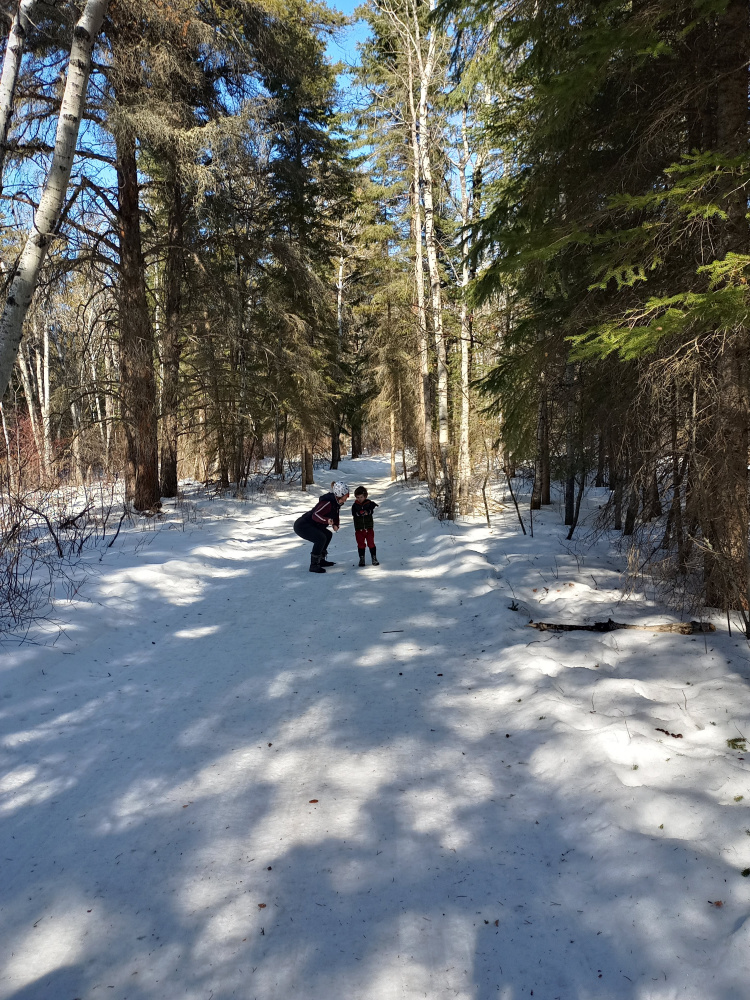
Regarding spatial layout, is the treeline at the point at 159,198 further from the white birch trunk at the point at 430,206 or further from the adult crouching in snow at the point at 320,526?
the adult crouching in snow at the point at 320,526

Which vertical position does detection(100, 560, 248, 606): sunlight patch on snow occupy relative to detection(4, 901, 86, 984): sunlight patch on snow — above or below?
above

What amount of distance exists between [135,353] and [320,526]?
5220mm

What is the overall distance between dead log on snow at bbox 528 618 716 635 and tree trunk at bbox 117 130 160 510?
9074 millimetres

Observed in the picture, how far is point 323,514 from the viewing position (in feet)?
30.8

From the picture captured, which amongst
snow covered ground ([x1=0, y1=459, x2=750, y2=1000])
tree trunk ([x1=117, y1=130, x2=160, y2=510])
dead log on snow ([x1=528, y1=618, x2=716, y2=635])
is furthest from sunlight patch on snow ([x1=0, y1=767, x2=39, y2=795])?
tree trunk ([x1=117, y1=130, x2=160, y2=510])

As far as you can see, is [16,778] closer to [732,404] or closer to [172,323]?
[732,404]

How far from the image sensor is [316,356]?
2112cm

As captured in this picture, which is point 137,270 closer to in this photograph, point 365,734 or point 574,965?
point 365,734

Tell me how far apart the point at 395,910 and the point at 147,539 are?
8.55 metres

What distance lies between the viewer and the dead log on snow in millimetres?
5512

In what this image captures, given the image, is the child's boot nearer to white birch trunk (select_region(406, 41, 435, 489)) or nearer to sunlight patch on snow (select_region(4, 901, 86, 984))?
white birch trunk (select_region(406, 41, 435, 489))

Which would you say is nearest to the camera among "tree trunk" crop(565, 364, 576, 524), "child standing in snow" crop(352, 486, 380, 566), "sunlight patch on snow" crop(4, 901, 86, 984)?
"sunlight patch on snow" crop(4, 901, 86, 984)

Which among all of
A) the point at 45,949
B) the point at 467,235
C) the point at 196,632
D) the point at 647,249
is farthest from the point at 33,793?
the point at 467,235

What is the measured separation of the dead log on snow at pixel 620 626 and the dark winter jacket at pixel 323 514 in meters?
4.30
